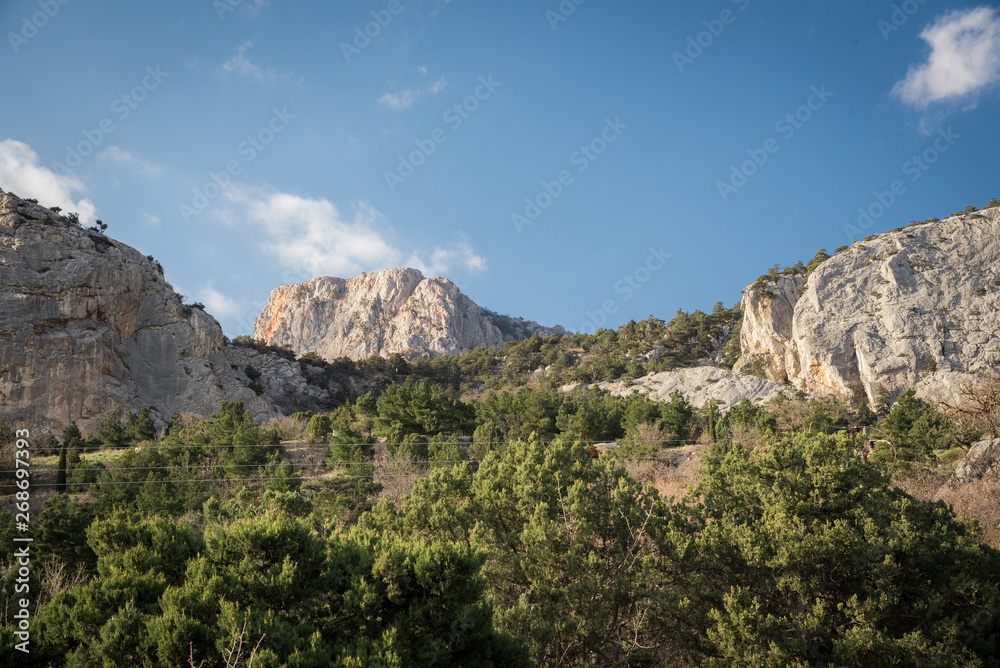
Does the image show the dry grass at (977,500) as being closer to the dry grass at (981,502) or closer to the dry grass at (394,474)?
the dry grass at (981,502)

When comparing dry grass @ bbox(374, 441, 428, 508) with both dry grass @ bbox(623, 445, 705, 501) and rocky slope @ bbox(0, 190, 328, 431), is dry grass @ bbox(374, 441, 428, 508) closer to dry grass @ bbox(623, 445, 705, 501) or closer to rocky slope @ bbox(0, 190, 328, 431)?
dry grass @ bbox(623, 445, 705, 501)

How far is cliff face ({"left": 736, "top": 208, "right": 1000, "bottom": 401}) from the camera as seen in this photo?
1259 inches

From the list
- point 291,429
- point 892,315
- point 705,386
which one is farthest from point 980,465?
point 291,429

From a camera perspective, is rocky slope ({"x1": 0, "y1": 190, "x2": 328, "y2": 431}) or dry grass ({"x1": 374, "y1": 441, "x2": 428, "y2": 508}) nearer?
dry grass ({"x1": 374, "y1": 441, "x2": 428, "y2": 508})

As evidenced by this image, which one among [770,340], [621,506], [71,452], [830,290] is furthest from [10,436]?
[830,290]

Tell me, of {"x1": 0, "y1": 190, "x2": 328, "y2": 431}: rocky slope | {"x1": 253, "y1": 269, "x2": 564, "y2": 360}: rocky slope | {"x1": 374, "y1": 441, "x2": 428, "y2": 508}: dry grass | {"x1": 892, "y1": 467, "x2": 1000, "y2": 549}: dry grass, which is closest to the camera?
{"x1": 892, "y1": 467, "x2": 1000, "y2": 549}: dry grass

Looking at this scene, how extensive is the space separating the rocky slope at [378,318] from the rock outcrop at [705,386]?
43.0 meters

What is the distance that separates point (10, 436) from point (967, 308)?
52895 mm

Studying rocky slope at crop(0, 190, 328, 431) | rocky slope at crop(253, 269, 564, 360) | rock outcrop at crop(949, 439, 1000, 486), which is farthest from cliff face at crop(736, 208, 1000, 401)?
rocky slope at crop(253, 269, 564, 360)

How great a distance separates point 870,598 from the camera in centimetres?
817

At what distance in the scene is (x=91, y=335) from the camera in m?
34.3

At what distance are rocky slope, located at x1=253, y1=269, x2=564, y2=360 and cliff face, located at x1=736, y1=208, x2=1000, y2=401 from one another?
156 ft

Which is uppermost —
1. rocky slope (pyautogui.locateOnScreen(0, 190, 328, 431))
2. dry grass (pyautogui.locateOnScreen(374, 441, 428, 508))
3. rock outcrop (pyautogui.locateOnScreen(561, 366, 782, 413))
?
rocky slope (pyautogui.locateOnScreen(0, 190, 328, 431))

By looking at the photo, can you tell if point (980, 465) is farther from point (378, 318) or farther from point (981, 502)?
point (378, 318)
